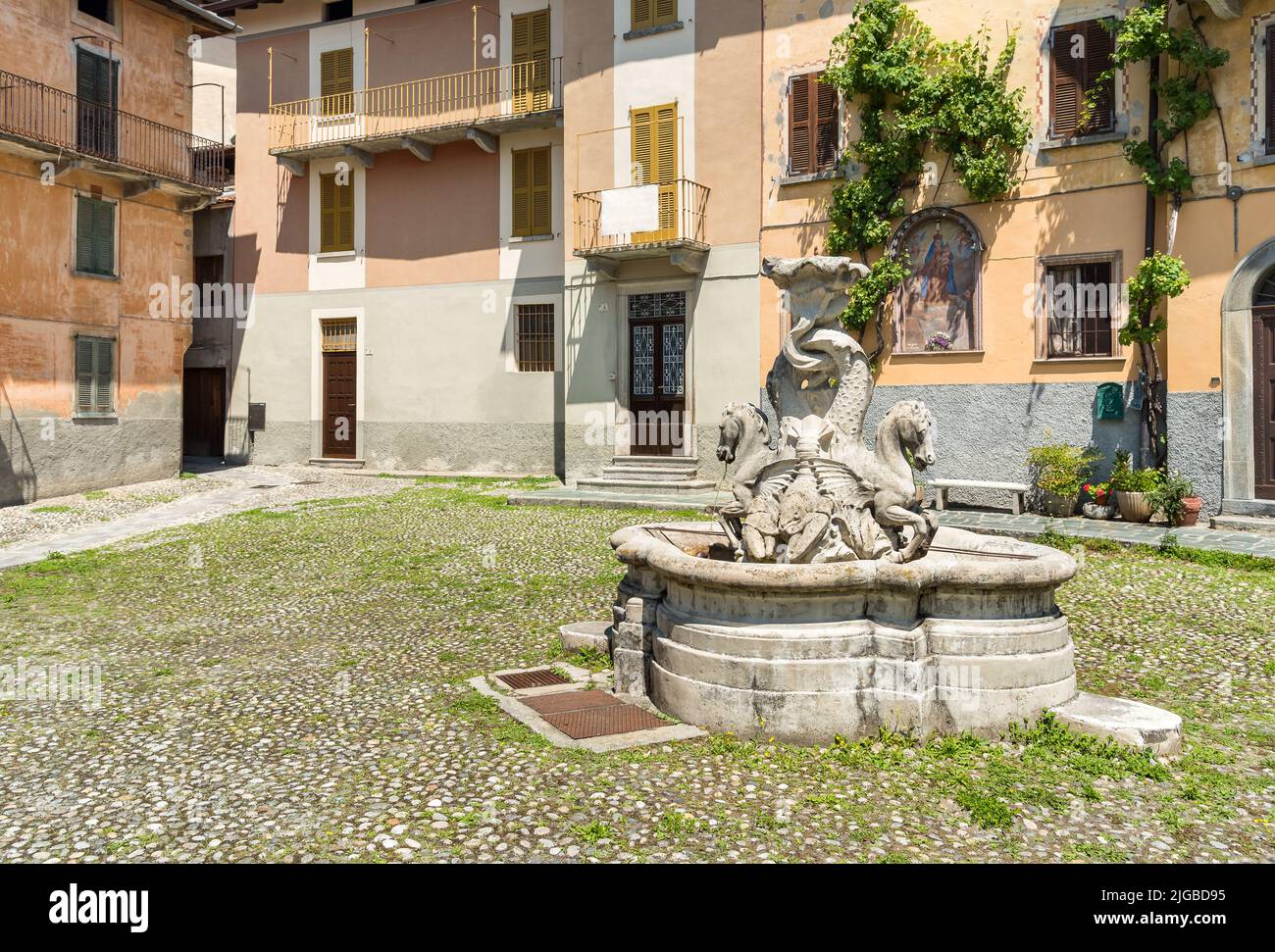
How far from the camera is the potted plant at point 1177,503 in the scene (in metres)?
13.4

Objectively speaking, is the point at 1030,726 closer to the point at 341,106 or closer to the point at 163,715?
the point at 163,715

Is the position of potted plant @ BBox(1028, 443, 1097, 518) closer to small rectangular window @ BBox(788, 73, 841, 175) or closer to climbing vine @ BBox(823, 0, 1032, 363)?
climbing vine @ BBox(823, 0, 1032, 363)

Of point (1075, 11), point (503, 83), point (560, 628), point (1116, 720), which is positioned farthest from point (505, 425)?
point (1116, 720)

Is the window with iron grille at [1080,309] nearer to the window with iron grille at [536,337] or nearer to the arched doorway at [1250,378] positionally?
the arched doorway at [1250,378]

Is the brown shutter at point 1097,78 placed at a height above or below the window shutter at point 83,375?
above

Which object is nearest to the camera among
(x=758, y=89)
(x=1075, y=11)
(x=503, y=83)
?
(x=1075, y=11)

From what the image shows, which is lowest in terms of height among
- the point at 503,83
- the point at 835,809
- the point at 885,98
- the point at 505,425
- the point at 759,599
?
the point at 835,809

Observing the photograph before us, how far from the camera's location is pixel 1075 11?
592 inches

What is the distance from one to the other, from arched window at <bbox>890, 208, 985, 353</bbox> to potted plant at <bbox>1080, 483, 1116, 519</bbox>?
9.72 feet

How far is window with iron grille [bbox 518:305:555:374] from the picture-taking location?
69.4 ft

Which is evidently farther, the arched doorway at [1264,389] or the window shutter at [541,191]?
the window shutter at [541,191]

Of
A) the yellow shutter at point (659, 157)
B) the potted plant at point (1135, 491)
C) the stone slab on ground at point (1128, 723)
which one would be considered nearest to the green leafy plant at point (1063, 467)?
the potted plant at point (1135, 491)

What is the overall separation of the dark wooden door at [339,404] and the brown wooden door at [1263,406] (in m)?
17.7

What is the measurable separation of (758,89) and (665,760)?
51.0ft
